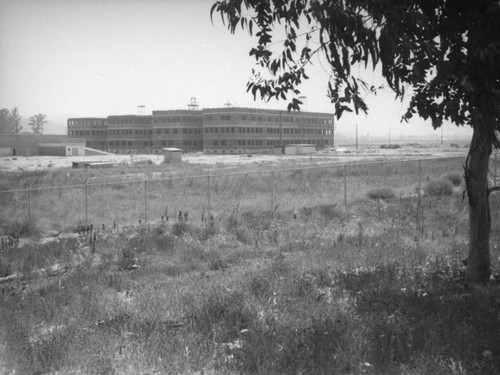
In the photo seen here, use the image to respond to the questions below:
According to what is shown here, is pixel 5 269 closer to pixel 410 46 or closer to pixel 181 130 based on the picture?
pixel 410 46

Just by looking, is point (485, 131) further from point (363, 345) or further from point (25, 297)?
point (25, 297)

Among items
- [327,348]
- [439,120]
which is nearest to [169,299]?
[327,348]

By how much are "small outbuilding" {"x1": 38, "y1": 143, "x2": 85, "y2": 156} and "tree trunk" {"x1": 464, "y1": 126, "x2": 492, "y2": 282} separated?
96.6 meters

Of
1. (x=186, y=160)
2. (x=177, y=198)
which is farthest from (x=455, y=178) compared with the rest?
(x=186, y=160)

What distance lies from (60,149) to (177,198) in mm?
80661

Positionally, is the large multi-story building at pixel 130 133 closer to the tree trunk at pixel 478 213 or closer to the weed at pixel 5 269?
the weed at pixel 5 269

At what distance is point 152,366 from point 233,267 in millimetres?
5520

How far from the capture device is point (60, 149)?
9744 cm

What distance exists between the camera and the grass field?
213 inches

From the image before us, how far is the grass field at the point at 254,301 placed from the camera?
17.7 feet

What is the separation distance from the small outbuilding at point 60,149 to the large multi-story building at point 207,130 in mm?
29337

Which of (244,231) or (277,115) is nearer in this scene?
(244,231)

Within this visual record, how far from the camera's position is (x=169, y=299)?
25.8ft

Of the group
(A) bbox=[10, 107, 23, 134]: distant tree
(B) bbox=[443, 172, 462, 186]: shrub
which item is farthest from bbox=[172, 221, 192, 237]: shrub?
(A) bbox=[10, 107, 23, 134]: distant tree
